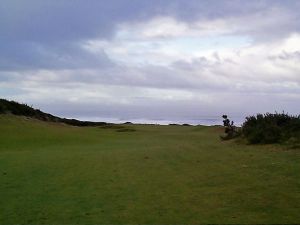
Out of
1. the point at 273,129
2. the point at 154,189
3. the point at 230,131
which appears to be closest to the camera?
the point at 154,189

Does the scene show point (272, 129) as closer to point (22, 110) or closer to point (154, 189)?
point (154, 189)

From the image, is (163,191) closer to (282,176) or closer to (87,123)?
(282,176)

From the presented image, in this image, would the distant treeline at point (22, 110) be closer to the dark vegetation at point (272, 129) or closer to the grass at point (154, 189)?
the dark vegetation at point (272, 129)

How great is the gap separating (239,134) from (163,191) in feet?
52.7

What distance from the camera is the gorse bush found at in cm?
2178

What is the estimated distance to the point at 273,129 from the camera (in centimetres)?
2231

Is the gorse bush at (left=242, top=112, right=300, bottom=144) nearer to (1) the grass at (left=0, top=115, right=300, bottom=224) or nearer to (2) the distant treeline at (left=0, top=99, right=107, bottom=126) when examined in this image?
(1) the grass at (left=0, top=115, right=300, bottom=224)

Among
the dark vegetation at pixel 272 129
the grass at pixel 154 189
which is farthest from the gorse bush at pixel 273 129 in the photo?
the grass at pixel 154 189

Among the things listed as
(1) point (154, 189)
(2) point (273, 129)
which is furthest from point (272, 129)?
(1) point (154, 189)

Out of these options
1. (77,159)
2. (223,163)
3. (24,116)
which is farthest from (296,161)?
(24,116)

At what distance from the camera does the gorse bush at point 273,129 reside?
71.5ft

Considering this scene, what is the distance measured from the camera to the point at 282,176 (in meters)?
11.8

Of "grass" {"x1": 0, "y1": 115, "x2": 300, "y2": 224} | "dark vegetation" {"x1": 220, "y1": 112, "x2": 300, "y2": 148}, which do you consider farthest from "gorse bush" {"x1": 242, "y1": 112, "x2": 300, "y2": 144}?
Result: "grass" {"x1": 0, "y1": 115, "x2": 300, "y2": 224}

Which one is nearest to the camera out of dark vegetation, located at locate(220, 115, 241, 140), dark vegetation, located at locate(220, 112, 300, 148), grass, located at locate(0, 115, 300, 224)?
grass, located at locate(0, 115, 300, 224)
